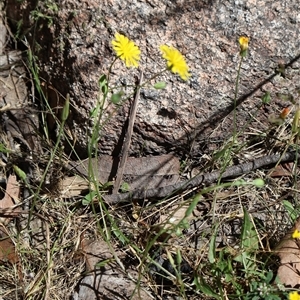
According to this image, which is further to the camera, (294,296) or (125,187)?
(125,187)

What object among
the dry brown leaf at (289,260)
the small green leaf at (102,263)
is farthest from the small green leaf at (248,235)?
the small green leaf at (102,263)

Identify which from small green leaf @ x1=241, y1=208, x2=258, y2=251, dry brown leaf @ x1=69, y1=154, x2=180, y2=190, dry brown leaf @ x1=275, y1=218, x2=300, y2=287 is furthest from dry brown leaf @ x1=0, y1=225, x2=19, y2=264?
dry brown leaf @ x1=275, y1=218, x2=300, y2=287

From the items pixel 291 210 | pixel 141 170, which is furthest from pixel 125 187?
pixel 291 210

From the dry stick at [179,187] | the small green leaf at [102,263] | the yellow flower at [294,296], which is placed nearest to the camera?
the yellow flower at [294,296]

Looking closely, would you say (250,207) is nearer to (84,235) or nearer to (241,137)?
(241,137)

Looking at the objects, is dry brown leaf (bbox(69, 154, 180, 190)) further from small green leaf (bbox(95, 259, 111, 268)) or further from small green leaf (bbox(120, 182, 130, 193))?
small green leaf (bbox(95, 259, 111, 268))

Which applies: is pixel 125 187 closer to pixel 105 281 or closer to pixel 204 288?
pixel 105 281

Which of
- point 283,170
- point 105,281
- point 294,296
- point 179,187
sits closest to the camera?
point 294,296

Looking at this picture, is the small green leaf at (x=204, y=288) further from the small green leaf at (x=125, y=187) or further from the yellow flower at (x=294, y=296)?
the small green leaf at (x=125, y=187)
